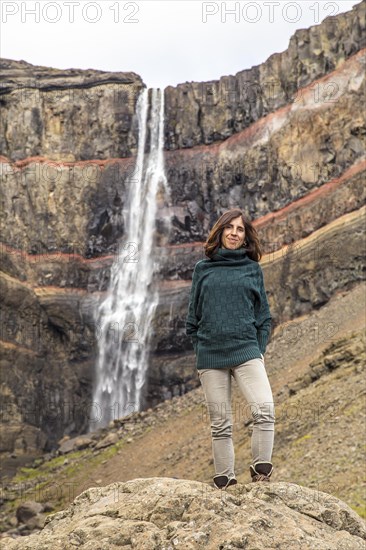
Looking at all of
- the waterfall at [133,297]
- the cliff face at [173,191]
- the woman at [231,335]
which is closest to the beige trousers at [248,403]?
the woman at [231,335]

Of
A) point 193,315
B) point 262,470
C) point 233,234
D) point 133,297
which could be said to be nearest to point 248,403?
point 262,470

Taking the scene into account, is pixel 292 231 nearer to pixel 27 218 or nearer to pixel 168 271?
pixel 168 271

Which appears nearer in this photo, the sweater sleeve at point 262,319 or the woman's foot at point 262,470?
the woman's foot at point 262,470

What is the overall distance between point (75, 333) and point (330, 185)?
19392 millimetres

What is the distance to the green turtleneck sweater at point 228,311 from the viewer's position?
7590 mm

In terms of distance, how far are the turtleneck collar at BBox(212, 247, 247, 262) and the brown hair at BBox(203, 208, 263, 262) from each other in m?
0.05

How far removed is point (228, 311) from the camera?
25.2ft

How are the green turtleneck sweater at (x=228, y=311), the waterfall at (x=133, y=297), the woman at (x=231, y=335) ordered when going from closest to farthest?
1. the woman at (x=231, y=335)
2. the green turtleneck sweater at (x=228, y=311)
3. the waterfall at (x=133, y=297)

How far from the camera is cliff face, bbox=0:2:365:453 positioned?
147 ft

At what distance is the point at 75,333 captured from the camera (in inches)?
2040

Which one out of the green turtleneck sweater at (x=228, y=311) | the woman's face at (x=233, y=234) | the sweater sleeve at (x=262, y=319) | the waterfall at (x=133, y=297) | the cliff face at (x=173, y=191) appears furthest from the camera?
the waterfall at (x=133, y=297)

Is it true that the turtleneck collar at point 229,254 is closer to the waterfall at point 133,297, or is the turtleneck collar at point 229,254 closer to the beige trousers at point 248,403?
the beige trousers at point 248,403

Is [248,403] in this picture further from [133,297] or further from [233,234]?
[133,297]

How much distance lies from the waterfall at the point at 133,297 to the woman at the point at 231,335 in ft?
126
